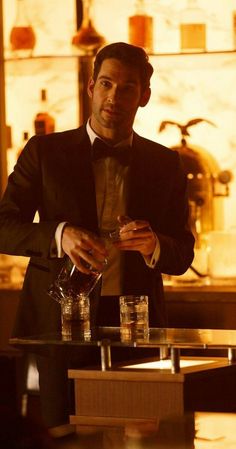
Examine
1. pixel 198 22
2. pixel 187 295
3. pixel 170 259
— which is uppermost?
pixel 198 22

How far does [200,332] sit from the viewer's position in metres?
2.32

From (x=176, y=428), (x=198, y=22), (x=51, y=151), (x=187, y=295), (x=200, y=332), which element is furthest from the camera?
(x=198, y=22)

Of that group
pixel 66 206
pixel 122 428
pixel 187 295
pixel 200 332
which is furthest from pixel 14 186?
pixel 187 295

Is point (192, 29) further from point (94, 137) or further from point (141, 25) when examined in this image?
point (94, 137)

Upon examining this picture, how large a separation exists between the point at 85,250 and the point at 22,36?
93.5 inches

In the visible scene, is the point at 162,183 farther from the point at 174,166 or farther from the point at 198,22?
the point at 198,22

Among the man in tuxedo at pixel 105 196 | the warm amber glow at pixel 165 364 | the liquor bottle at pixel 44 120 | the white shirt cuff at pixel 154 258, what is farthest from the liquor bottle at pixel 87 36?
the warm amber glow at pixel 165 364

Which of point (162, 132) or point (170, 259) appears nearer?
point (170, 259)

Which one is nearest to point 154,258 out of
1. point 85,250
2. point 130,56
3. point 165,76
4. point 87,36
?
point 85,250

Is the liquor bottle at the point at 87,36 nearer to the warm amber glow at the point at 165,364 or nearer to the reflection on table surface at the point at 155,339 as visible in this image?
the reflection on table surface at the point at 155,339

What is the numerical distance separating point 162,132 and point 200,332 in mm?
2178

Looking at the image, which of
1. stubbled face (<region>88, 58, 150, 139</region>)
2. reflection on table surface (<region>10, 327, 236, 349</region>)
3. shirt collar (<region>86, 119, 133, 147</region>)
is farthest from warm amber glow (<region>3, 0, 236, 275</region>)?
reflection on table surface (<region>10, 327, 236, 349</region>)

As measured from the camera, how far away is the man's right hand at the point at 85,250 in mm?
2291

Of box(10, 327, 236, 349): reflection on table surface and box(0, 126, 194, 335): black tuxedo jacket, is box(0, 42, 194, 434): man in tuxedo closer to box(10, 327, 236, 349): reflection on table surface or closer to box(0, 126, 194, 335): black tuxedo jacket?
box(0, 126, 194, 335): black tuxedo jacket
